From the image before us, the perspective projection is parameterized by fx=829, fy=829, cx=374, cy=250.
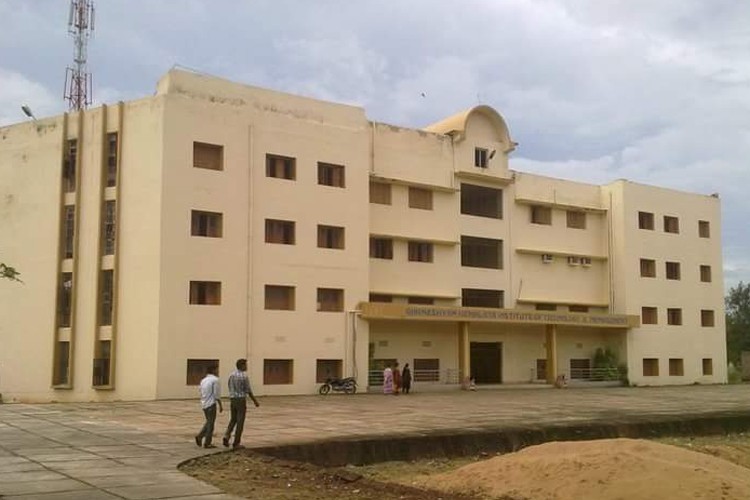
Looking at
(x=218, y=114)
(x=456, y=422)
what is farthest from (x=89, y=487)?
(x=218, y=114)

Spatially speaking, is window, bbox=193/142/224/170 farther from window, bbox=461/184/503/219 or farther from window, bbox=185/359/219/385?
window, bbox=461/184/503/219

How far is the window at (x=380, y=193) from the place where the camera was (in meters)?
32.5

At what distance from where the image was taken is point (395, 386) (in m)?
30.2

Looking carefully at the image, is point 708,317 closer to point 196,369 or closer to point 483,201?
point 483,201

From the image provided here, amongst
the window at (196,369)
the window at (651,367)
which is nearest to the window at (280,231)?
the window at (196,369)

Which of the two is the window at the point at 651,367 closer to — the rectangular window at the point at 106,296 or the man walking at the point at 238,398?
the rectangular window at the point at 106,296

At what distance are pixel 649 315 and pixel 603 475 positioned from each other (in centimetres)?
3235

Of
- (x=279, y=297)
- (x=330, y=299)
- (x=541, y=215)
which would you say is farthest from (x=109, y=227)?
(x=541, y=215)

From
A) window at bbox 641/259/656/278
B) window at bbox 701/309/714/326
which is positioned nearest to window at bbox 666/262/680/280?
window at bbox 641/259/656/278

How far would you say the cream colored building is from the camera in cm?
2667

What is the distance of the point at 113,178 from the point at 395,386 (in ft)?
40.2

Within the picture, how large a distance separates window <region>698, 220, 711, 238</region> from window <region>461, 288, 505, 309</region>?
1355 centimetres

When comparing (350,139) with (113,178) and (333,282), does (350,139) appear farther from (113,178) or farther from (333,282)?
(113,178)

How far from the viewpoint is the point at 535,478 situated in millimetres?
10086
